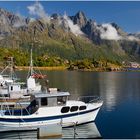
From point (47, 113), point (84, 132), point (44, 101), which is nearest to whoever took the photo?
point (47, 113)

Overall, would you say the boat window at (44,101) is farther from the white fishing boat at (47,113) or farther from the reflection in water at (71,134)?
the reflection in water at (71,134)

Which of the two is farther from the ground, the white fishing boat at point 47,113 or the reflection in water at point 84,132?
the white fishing boat at point 47,113

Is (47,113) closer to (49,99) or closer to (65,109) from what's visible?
(49,99)

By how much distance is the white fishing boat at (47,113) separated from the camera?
43.8 meters

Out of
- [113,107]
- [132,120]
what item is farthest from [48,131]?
[113,107]

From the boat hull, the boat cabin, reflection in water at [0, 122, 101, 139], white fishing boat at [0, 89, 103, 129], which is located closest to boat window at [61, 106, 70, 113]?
white fishing boat at [0, 89, 103, 129]

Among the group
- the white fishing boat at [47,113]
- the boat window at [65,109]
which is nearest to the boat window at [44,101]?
the white fishing boat at [47,113]

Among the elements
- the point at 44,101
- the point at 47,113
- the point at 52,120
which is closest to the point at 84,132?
the point at 52,120

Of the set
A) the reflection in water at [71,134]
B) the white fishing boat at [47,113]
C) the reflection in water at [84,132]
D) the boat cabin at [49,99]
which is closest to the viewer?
the reflection in water at [71,134]

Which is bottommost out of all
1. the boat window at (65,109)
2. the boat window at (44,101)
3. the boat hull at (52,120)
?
the boat hull at (52,120)

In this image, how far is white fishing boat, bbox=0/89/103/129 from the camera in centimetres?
4380

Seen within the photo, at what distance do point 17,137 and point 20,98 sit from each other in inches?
774

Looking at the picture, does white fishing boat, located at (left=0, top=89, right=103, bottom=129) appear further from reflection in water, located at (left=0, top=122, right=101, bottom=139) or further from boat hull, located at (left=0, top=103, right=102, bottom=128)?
reflection in water, located at (left=0, top=122, right=101, bottom=139)

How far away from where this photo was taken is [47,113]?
147 ft
